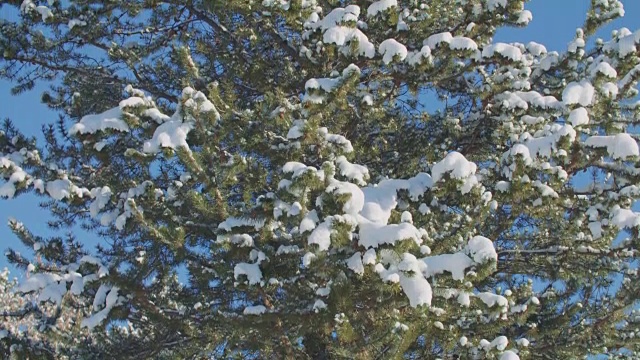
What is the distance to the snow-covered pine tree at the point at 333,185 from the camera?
19.7 ft

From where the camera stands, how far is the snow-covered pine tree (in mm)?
5992

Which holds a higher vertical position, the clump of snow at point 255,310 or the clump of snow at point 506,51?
the clump of snow at point 506,51

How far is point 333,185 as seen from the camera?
18.4ft

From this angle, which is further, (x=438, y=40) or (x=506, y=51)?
(x=506, y=51)

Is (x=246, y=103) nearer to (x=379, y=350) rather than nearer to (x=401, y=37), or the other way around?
(x=401, y=37)

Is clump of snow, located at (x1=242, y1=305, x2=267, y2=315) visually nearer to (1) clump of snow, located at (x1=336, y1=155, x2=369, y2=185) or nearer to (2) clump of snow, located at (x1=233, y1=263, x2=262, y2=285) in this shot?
(2) clump of snow, located at (x1=233, y1=263, x2=262, y2=285)

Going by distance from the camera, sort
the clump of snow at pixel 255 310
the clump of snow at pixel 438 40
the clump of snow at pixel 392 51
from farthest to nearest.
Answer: the clump of snow at pixel 438 40, the clump of snow at pixel 392 51, the clump of snow at pixel 255 310

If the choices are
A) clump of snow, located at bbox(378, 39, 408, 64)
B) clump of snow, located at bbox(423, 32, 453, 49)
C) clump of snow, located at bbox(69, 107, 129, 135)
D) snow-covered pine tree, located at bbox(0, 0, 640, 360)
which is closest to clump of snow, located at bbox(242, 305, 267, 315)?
snow-covered pine tree, located at bbox(0, 0, 640, 360)

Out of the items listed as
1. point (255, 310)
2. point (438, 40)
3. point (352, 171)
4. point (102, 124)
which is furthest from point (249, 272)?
point (438, 40)

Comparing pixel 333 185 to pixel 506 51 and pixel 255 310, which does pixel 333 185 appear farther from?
pixel 506 51

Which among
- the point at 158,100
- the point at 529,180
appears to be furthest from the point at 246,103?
Result: the point at 529,180

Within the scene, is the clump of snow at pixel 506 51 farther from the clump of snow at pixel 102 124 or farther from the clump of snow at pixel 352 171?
the clump of snow at pixel 102 124

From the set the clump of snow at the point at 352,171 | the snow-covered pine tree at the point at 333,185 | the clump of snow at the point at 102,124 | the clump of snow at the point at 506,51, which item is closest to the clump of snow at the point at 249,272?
the snow-covered pine tree at the point at 333,185

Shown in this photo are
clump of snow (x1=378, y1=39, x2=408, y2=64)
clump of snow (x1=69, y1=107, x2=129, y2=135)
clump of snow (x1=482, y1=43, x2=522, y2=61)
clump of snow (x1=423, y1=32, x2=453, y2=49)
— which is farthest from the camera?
clump of snow (x1=482, y1=43, x2=522, y2=61)
